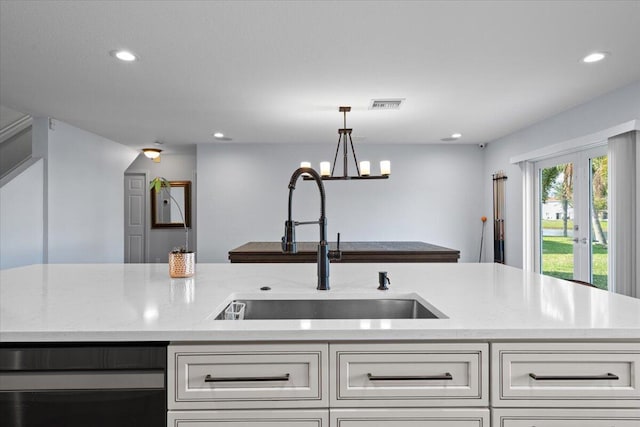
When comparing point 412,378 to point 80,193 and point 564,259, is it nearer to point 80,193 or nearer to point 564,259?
point 564,259

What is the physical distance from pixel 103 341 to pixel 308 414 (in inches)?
20.5

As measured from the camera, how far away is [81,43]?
250 centimetres

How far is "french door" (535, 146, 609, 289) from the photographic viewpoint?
12.9 feet

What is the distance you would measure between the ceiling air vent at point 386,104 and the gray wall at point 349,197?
2214 millimetres

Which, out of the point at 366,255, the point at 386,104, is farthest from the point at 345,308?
the point at 386,104

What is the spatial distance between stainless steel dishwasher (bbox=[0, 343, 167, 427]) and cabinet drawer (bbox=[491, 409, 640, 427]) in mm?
810

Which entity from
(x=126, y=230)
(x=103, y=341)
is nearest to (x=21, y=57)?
(x=103, y=341)

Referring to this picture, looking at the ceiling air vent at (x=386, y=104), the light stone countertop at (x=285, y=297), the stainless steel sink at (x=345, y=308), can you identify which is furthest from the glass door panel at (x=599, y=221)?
the stainless steel sink at (x=345, y=308)

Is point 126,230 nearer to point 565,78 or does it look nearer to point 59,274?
point 59,274

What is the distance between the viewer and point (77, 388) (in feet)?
2.94

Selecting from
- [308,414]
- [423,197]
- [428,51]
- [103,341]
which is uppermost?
[428,51]

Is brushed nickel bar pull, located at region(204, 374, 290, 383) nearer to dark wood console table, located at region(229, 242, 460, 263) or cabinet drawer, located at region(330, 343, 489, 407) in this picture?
cabinet drawer, located at region(330, 343, 489, 407)

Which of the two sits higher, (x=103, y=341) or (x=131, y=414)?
(x=103, y=341)

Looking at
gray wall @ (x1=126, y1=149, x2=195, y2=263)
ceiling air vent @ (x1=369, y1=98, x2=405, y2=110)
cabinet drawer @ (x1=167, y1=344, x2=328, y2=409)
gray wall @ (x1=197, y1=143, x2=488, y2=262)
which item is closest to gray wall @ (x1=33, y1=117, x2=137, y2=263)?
gray wall @ (x1=126, y1=149, x2=195, y2=263)
